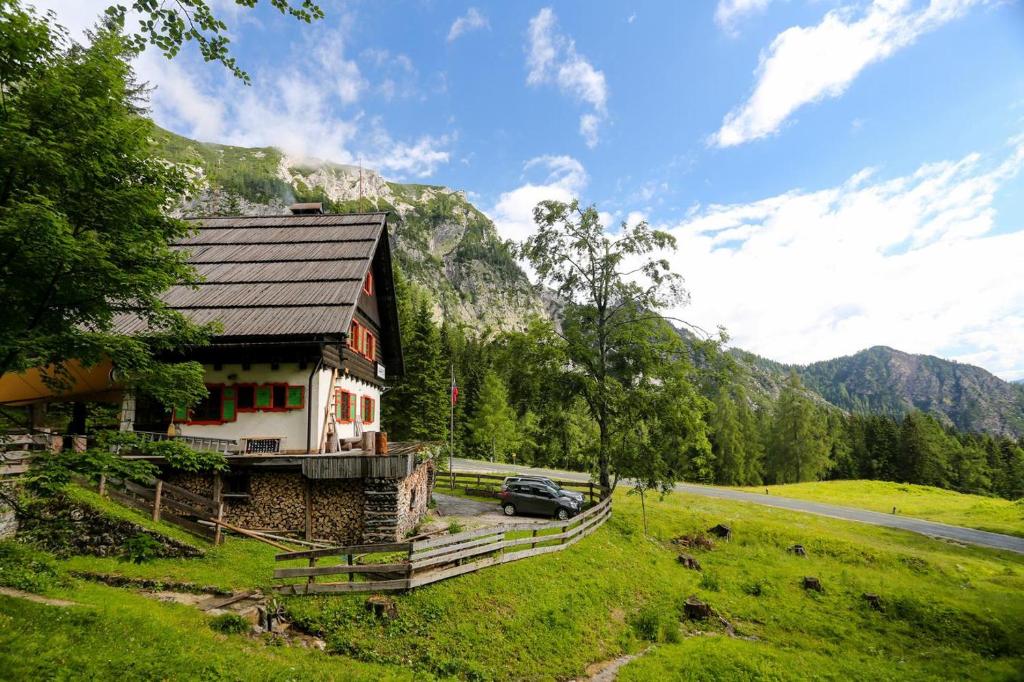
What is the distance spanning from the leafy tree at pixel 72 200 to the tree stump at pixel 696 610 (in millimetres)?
16663

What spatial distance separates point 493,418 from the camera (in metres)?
55.3

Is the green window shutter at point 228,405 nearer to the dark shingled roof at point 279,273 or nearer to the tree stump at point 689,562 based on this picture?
the dark shingled roof at point 279,273

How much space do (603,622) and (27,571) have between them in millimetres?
14243

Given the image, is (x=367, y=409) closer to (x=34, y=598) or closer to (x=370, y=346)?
(x=370, y=346)

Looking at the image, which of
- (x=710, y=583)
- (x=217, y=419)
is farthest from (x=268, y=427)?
(x=710, y=583)

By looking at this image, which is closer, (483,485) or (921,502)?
(483,485)

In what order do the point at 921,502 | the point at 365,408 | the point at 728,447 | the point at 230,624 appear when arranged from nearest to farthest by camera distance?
the point at 230,624
the point at 365,408
the point at 921,502
the point at 728,447

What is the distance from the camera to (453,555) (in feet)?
46.4

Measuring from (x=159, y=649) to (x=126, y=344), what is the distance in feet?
17.4

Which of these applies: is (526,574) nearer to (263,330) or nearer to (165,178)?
(263,330)

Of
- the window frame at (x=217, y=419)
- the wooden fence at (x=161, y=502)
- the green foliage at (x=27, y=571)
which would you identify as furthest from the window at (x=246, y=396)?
the green foliage at (x=27, y=571)

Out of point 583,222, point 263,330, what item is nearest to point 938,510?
point 583,222

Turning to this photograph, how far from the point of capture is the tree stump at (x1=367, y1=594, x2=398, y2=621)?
1198cm

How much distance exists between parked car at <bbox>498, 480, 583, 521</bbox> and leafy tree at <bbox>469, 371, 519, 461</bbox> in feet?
98.5
